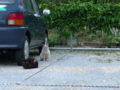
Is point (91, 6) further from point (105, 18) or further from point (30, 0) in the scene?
point (30, 0)

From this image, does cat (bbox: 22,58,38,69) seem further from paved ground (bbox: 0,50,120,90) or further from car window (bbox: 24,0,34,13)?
car window (bbox: 24,0,34,13)

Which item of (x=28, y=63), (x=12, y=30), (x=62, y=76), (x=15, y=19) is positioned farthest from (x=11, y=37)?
(x=62, y=76)

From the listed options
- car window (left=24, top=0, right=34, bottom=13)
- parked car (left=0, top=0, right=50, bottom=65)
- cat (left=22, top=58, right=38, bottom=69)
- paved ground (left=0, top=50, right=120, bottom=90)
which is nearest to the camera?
paved ground (left=0, top=50, right=120, bottom=90)

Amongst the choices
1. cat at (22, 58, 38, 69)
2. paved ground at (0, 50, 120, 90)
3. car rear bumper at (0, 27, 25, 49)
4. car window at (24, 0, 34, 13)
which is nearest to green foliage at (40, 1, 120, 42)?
car window at (24, 0, 34, 13)

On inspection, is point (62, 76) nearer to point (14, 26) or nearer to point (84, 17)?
point (14, 26)

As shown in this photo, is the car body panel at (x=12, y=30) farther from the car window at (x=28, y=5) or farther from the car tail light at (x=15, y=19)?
the car window at (x=28, y=5)

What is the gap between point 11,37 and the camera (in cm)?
752

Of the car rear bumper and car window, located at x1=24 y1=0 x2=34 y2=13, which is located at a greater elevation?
car window, located at x1=24 y1=0 x2=34 y2=13

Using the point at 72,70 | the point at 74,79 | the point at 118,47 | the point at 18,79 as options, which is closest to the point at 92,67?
the point at 72,70

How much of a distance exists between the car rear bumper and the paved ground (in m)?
0.54

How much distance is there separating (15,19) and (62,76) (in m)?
1.96

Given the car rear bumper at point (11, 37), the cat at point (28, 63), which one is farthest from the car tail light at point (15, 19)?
the cat at point (28, 63)

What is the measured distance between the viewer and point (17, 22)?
24.9 ft

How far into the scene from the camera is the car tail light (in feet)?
24.7
